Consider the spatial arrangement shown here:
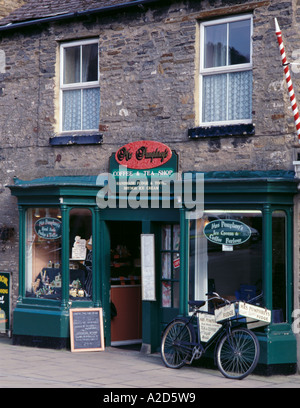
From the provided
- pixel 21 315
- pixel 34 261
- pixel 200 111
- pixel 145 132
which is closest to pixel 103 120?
pixel 145 132

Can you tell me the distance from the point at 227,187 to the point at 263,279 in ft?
4.72

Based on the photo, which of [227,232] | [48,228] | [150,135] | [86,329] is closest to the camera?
[227,232]

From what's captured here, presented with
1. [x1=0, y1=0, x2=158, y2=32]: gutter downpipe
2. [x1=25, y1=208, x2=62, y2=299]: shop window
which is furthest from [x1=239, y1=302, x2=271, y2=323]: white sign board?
[x1=0, y1=0, x2=158, y2=32]: gutter downpipe

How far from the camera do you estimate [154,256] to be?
12508mm

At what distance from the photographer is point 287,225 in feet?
36.4

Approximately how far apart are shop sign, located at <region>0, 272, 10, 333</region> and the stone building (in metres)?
0.17

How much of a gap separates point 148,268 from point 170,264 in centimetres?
37

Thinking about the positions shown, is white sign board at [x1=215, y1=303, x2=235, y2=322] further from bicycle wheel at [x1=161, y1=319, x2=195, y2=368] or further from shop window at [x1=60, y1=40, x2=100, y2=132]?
shop window at [x1=60, y1=40, x2=100, y2=132]

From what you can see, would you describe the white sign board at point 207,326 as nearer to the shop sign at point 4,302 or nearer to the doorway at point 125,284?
the doorway at point 125,284

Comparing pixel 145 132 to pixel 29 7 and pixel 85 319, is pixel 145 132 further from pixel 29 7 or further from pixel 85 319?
pixel 29 7

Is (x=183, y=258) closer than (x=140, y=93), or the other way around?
(x=183, y=258)

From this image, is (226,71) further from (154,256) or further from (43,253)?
(43,253)

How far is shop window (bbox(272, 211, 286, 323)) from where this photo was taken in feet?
36.1

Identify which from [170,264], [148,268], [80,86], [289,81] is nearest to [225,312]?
[170,264]
